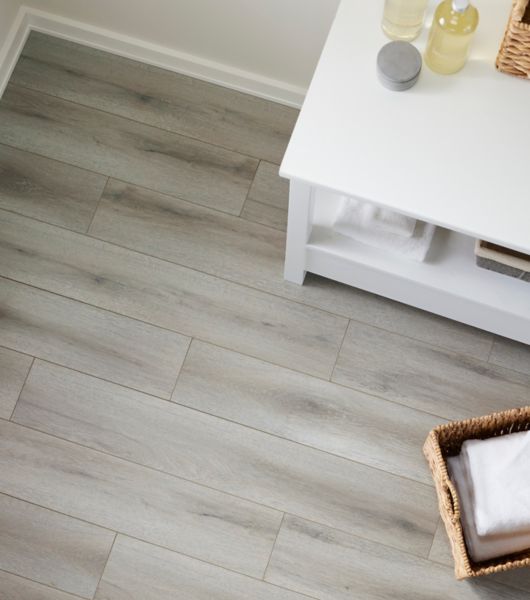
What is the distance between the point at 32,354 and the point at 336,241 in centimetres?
72

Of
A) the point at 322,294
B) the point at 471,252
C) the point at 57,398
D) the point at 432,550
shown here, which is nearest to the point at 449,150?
the point at 471,252

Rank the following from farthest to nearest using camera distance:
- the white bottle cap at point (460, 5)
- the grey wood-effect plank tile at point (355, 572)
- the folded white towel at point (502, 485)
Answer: the grey wood-effect plank tile at point (355, 572) → the folded white towel at point (502, 485) → the white bottle cap at point (460, 5)

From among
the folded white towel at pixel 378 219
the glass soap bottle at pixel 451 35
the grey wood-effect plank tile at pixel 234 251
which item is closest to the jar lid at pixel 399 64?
the glass soap bottle at pixel 451 35

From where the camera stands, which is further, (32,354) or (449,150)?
(32,354)

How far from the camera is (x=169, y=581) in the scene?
1721 mm

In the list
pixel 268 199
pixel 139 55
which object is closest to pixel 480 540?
pixel 268 199

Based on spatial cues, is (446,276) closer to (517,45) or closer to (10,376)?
(517,45)

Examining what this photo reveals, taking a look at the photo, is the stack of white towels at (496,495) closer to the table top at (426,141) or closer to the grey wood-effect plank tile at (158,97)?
the table top at (426,141)

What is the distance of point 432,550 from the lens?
1.73 meters

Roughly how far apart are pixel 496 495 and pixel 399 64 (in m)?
0.80

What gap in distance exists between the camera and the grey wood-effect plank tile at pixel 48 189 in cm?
196

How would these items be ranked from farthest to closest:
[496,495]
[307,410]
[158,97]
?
1. [158,97]
2. [307,410]
3. [496,495]

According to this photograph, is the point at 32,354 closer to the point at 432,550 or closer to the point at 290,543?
the point at 290,543

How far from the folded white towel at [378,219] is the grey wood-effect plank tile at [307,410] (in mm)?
410
